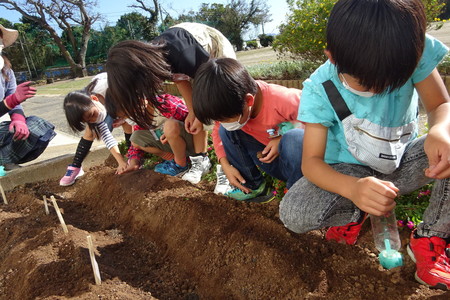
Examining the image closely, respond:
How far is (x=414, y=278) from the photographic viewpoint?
1309mm

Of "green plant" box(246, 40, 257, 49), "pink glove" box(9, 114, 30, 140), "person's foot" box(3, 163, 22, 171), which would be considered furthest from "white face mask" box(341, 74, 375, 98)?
"green plant" box(246, 40, 257, 49)

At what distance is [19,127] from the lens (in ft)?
9.61

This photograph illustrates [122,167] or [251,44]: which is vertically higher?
[251,44]

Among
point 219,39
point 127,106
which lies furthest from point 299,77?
point 127,106

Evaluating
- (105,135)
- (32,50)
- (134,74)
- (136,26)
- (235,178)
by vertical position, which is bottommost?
(235,178)

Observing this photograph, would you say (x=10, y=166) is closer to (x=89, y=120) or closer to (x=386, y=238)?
(x=89, y=120)

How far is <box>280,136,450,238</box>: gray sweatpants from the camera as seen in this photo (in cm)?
129

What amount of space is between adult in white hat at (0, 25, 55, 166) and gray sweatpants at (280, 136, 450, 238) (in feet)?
7.92

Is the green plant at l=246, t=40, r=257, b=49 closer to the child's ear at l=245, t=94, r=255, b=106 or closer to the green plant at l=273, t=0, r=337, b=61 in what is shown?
the green plant at l=273, t=0, r=337, b=61

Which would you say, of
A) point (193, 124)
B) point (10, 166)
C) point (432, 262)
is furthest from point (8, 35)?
point (432, 262)

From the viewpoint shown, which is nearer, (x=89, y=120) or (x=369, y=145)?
(x=369, y=145)

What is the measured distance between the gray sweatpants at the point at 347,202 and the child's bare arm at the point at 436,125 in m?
0.14

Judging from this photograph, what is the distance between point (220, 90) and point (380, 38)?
2.50 ft

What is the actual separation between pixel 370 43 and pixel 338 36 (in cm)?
10
